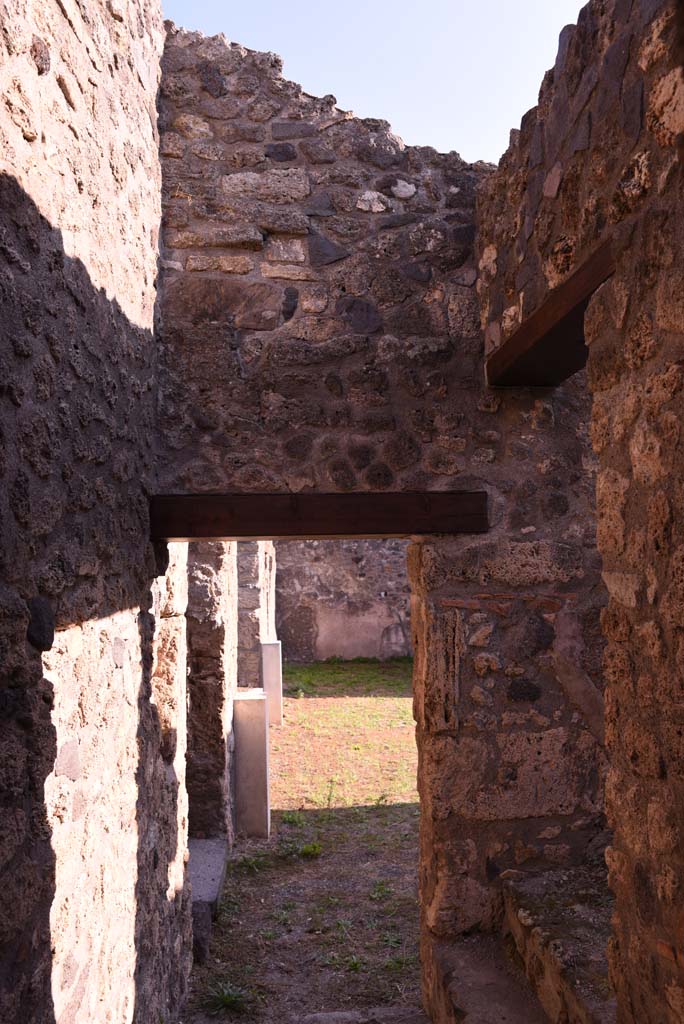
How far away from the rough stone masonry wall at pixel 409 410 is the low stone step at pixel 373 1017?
0.91ft

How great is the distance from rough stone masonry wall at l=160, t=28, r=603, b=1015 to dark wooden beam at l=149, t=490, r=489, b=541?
0.08 metres

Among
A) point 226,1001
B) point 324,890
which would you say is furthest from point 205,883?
point 226,1001

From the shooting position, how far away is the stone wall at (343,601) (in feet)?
39.5

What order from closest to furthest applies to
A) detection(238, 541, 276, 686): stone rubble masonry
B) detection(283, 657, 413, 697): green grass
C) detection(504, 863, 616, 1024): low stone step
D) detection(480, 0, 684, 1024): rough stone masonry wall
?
detection(480, 0, 684, 1024): rough stone masonry wall < detection(504, 863, 616, 1024): low stone step < detection(238, 541, 276, 686): stone rubble masonry < detection(283, 657, 413, 697): green grass

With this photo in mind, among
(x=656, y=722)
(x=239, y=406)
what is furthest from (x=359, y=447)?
(x=656, y=722)

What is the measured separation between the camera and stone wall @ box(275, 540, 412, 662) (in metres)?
12.0

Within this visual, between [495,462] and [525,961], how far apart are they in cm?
190

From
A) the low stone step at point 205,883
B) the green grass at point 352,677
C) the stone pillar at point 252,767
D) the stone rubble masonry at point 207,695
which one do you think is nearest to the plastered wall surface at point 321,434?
the low stone step at point 205,883

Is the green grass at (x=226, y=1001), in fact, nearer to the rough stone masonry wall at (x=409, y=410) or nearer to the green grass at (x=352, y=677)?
the rough stone masonry wall at (x=409, y=410)

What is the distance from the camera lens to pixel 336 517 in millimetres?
3178

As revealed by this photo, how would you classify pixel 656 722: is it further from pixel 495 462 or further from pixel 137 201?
pixel 137 201

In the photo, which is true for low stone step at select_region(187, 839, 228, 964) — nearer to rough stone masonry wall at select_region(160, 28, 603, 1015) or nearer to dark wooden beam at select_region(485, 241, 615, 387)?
rough stone masonry wall at select_region(160, 28, 603, 1015)

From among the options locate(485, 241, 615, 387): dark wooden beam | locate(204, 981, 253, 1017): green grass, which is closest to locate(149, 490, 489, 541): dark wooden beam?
locate(485, 241, 615, 387): dark wooden beam

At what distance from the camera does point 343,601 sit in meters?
12.1
